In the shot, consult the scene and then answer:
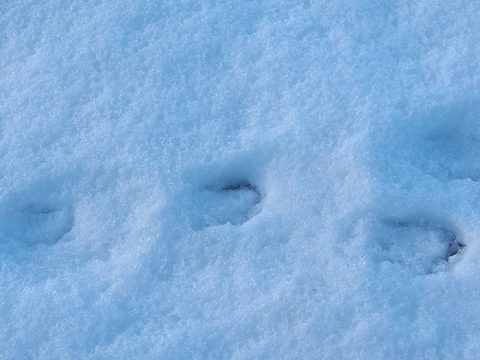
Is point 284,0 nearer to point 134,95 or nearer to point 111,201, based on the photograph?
point 134,95

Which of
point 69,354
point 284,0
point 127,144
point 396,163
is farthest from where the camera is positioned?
point 284,0

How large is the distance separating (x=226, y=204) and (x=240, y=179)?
0.24 ft

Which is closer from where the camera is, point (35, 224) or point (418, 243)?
point (418, 243)

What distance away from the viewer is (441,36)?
1.58 metres

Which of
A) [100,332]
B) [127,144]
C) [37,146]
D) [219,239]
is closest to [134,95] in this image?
[127,144]

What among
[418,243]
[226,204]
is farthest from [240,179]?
[418,243]

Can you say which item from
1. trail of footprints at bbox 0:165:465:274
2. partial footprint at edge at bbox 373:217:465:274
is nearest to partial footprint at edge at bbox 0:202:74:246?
trail of footprints at bbox 0:165:465:274

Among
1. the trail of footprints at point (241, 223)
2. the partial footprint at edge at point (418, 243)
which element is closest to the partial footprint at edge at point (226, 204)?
the trail of footprints at point (241, 223)

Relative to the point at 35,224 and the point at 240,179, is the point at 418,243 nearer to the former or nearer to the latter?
the point at 240,179

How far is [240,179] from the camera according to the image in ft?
5.02

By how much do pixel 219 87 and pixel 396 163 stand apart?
496 mm

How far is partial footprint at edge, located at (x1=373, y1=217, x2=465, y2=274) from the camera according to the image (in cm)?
138

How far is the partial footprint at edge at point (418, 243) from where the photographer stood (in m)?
1.38

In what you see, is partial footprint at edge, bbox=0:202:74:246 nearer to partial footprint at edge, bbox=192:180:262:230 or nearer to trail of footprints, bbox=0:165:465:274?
trail of footprints, bbox=0:165:465:274
